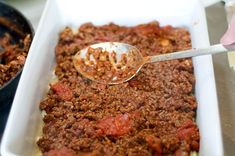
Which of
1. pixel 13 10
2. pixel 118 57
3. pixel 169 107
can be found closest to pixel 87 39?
pixel 118 57

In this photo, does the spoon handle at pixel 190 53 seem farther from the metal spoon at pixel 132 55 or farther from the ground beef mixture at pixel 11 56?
the ground beef mixture at pixel 11 56

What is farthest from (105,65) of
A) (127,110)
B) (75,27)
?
(75,27)

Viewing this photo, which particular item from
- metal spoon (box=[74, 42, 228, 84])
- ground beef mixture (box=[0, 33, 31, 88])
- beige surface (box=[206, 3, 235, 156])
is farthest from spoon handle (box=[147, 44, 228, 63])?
ground beef mixture (box=[0, 33, 31, 88])

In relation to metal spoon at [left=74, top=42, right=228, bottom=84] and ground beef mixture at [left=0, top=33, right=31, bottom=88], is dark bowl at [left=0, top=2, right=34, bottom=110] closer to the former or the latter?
ground beef mixture at [left=0, top=33, right=31, bottom=88]

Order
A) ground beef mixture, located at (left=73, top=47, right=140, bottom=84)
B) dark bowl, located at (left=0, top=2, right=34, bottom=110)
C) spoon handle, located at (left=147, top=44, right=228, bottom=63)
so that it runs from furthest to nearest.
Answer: dark bowl, located at (left=0, top=2, right=34, bottom=110), ground beef mixture, located at (left=73, top=47, right=140, bottom=84), spoon handle, located at (left=147, top=44, right=228, bottom=63)

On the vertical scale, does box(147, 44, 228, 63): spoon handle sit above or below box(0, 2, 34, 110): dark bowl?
below

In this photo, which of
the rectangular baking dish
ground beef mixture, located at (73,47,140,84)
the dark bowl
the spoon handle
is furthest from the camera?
the dark bowl

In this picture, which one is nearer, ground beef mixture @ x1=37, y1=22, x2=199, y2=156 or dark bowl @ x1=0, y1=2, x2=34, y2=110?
ground beef mixture @ x1=37, y1=22, x2=199, y2=156
